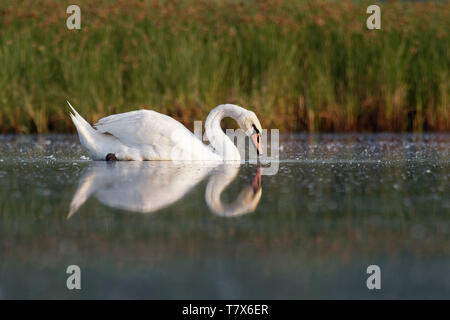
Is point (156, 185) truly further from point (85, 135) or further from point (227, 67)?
point (227, 67)

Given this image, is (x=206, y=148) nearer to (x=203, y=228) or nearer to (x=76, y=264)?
(x=203, y=228)

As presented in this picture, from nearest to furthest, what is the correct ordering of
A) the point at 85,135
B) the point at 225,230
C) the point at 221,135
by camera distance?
the point at 225,230
the point at 85,135
the point at 221,135

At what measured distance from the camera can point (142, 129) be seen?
8.58m

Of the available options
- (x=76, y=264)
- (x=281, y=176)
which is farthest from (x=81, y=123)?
(x=76, y=264)

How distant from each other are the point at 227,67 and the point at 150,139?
414 cm

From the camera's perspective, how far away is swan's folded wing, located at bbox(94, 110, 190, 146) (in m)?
8.55

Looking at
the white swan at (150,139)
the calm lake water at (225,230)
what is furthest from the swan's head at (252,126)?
the calm lake water at (225,230)

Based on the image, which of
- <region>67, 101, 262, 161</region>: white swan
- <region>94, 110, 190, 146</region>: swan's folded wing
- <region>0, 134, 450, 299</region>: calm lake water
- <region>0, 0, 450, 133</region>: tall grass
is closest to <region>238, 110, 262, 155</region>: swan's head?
<region>67, 101, 262, 161</region>: white swan

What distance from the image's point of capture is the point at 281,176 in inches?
289

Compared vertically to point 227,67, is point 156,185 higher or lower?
lower

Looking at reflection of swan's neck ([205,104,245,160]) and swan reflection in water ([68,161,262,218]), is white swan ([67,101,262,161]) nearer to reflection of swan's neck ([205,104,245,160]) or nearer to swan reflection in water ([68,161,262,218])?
reflection of swan's neck ([205,104,245,160])

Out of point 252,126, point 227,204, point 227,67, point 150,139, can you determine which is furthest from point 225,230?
point 227,67
